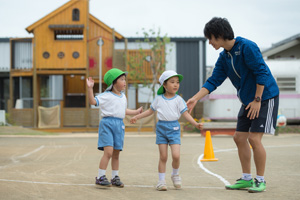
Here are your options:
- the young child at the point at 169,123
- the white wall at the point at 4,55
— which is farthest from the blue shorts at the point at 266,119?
the white wall at the point at 4,55

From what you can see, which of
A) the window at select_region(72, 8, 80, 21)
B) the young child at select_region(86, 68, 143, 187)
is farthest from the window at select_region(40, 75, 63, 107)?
the young child at select_region(86, 68, 143, 187)

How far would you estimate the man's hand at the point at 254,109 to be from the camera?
6.00 meters

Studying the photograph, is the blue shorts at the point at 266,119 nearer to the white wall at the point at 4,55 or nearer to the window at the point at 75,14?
the window at the point at 75,14

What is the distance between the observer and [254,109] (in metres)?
6.02

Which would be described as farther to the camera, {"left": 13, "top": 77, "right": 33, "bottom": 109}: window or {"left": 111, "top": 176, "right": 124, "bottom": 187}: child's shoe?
{"left": 13, "top": 77, "right": 33, "bottom": 109}: window

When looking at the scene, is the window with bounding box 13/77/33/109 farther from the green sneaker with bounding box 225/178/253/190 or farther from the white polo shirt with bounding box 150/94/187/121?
the green sneaker with bounding box 225/178/253/190

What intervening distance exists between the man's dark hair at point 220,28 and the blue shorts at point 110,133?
6.13ft

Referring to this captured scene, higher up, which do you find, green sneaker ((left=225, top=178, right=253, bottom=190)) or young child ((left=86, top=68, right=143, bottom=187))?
young child ((left=86, top=68, right=143, bottom=187))

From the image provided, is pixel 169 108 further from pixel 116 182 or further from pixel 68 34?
pixel 68 34

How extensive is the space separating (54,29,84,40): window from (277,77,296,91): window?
11501 millimetres

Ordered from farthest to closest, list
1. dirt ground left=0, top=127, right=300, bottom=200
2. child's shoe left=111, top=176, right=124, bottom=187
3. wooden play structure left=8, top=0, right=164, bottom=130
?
1. wooden play structure left=8, top=0, right=164, bottom=130
2. child's shoe left=111, top=176, right=124, bottom=187
3. dirt ground left=0, top=127, right=300, bottom=200

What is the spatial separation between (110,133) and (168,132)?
830mm

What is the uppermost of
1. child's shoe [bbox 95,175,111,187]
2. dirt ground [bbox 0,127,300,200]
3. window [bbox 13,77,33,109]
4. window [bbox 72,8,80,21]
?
window [bbox 72,8,80,21]

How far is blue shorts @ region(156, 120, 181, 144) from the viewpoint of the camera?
6.58m
